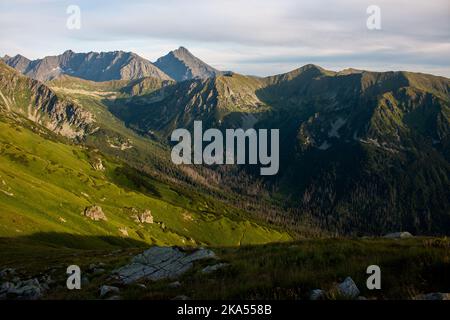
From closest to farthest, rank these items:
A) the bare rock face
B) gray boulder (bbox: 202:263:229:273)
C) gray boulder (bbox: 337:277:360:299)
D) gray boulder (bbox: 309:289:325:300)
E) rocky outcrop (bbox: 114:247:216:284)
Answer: gray boulder (bbox: 309:289:325:300)
gray boulder (bbox: 337:277:360:299)
gray boulder (bbox: 202:263:229:273)
rocky outcrop (bbox: 114:247:216:284)
the bare rock face

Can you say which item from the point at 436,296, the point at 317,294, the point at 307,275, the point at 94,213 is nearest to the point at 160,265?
the point at 307,275

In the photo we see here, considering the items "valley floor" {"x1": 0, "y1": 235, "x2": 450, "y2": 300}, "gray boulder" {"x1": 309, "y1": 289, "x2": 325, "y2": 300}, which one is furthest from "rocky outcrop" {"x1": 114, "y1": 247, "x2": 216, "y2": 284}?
"gray boulder" {"x1": 309, "y1": 289, "x2": 325, "y2": 300}

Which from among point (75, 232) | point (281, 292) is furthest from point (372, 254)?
point (75, 232)

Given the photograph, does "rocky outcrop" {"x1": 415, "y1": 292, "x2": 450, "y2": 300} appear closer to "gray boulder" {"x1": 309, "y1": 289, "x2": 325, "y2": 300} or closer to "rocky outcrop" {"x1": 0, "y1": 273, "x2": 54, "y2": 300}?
"gray boulder" {"x1": 309, "y1": 289, "x2": 325, "y2": 300}

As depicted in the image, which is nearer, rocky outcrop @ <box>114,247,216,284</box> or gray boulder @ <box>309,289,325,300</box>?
gray boulder @ <box>309,289,325,300</box>

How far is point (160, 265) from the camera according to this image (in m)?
30.9

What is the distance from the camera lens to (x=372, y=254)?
23172 millimetres

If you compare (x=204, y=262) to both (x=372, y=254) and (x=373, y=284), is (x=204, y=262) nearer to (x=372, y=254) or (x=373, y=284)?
(x=372, y=254)

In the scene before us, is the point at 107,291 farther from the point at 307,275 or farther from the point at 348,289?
the point at 348,289

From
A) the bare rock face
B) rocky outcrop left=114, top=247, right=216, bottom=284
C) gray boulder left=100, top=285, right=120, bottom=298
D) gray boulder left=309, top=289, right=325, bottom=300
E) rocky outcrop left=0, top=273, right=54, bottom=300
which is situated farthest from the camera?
the bare rock face

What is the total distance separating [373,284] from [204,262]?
43.1 feet

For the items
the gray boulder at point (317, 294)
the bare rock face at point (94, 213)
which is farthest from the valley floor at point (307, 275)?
the bare rock face at point (94, 213)

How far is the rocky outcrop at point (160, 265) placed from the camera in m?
→ 27.8

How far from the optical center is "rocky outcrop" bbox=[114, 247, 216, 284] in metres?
27.8
